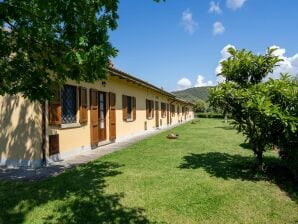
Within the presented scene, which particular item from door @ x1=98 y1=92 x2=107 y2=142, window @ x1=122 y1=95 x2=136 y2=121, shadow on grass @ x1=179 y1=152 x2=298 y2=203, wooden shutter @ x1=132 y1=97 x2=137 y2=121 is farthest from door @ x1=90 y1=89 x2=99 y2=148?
wooden shutter @ x1=132 y1=97 x2=137 y2=121

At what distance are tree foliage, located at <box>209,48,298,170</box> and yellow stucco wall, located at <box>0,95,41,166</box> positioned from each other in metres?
4.86

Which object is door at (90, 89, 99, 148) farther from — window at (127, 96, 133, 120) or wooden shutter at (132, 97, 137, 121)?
wooden shutter at (132, 97, 137, 121)

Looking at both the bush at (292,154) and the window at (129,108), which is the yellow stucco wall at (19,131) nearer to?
the bush at (292,154)

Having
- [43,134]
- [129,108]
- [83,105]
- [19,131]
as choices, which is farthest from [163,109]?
[19,131]

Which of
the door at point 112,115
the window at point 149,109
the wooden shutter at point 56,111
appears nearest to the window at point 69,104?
the wooden shutter at point 56,111

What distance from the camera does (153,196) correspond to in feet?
19.7

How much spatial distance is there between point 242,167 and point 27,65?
5.73m

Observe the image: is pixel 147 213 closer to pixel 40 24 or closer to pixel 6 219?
pixel 6 219

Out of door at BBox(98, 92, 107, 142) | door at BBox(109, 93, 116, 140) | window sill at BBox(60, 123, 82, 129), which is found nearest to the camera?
window sill at BBox(60, 123, 82, 129)

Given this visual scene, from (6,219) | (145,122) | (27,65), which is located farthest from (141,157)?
(145,122)

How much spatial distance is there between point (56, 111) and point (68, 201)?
4378 mm

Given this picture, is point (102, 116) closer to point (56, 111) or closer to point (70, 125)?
point (70, 125)

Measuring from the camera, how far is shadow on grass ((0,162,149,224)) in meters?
4.94

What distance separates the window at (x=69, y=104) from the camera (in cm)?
1047
